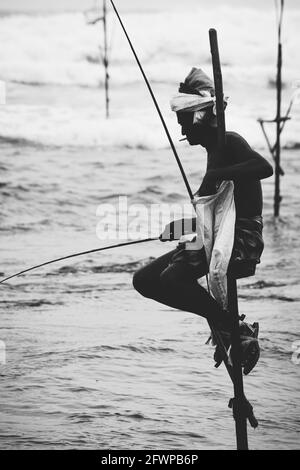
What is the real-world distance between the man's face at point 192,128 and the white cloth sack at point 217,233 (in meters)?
0.23

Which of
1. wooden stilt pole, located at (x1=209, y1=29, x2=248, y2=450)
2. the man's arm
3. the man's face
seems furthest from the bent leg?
the man's face

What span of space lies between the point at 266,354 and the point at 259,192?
1.93 meters

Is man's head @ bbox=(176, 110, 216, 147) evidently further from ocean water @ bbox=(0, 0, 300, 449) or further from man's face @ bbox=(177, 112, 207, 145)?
ocean water @ bbox=(0, 0, 300, 449)

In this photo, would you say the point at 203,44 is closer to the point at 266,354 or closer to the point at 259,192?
the point at 266,354

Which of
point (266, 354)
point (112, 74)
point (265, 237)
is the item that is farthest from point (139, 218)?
point (112, 74)

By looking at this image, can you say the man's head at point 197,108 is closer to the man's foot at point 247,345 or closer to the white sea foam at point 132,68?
the man's foot at point 247,345

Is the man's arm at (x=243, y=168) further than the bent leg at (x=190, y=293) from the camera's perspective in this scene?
No

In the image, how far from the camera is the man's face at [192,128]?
3943 mm

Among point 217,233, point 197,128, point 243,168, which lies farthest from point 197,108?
point 217,233

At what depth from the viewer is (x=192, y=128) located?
13.0 feet

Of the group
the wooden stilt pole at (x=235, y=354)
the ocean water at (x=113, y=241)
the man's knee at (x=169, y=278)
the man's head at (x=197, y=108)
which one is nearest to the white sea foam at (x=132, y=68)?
the ocean water at (x=113, y=241)

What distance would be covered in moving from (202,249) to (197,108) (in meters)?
0.60

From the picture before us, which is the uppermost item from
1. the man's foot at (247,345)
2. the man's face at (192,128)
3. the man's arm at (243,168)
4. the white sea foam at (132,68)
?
the man's face at (192,128)

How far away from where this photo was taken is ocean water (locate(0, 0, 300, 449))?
4.58 meters
